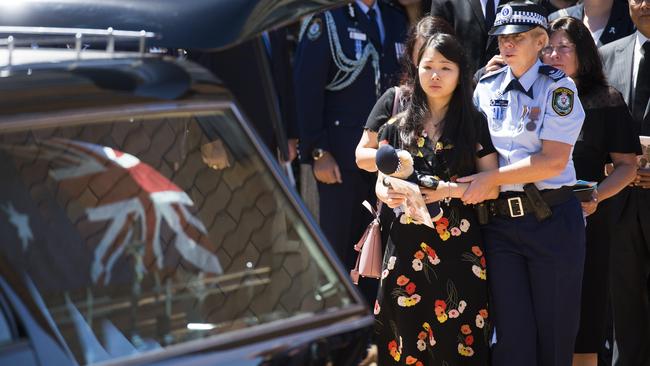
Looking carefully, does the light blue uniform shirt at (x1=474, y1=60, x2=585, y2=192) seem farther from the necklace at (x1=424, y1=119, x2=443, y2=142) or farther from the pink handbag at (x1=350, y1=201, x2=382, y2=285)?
the pink handbag at (x1=350, y1=201, x2=382, y2=285)

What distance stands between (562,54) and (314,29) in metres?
1.61

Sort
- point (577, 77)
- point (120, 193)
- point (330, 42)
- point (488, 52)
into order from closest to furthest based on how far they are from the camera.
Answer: point (120, 193) → point (577, 77) → point (488, 52) → point (330, 42)

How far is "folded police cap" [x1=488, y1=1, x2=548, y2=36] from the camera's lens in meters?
4.91

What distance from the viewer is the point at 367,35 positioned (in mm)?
6711

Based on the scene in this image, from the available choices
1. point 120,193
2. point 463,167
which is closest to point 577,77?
point 463,167

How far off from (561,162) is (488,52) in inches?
61.5

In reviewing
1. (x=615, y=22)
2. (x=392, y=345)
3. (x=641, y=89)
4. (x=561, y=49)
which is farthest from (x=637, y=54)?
(x=392, y=345)

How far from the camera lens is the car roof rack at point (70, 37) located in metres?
2.63

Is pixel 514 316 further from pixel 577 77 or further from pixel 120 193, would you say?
pixel 120 193

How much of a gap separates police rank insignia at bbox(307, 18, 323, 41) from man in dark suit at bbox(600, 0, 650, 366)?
1698 mm

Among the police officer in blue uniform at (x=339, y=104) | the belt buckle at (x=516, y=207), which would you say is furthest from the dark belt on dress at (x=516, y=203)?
the police officer in blue uniform at (x=339, y=104)

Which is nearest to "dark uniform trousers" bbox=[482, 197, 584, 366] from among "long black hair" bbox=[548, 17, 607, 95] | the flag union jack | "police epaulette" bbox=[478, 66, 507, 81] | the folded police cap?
"police epaulette" bbox=[478, 66, 507, 81]

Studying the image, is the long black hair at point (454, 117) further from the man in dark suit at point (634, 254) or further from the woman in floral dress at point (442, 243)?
the man in dark suit at point (634, 254)

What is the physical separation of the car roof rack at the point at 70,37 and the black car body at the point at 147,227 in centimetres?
1
